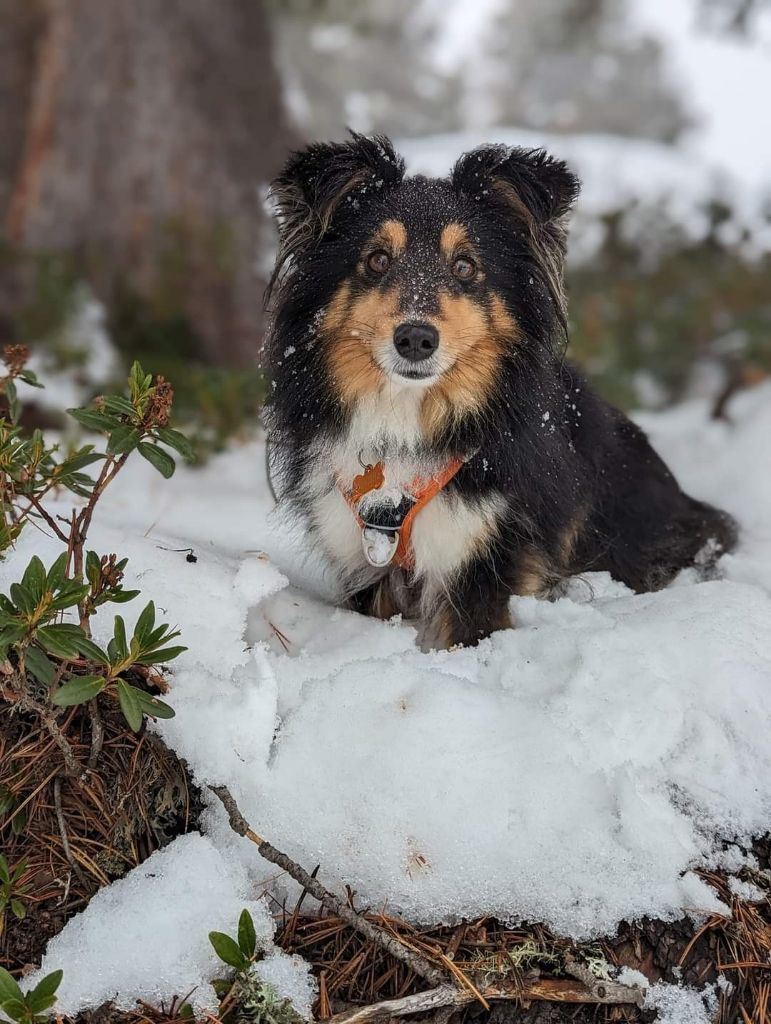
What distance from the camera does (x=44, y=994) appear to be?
1.62 metres

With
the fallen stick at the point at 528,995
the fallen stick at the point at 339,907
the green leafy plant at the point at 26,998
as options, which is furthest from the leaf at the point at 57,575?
the fallen stick at the point at 528,995

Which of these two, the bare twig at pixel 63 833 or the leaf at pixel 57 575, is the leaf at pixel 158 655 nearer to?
the leaf at pixel 57 575

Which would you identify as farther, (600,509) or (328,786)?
(600,509)

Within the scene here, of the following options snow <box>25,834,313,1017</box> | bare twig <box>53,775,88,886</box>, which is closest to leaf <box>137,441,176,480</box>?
bare twig <box>53,775,88,886</box>

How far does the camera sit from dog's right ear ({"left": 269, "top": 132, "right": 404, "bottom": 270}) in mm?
2727

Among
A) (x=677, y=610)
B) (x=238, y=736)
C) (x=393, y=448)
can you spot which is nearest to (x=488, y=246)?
(x=393, y=448)

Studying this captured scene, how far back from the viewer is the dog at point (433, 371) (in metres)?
2.72

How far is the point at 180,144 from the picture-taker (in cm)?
676

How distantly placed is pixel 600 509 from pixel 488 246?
3.33ft

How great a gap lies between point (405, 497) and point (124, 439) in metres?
0.96

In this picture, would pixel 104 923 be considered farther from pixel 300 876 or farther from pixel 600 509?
pixel 600 509

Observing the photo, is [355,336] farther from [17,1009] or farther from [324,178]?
[17,1009]

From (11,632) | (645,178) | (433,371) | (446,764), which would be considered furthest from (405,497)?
(645,178)

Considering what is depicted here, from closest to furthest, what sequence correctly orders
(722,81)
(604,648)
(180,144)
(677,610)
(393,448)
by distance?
(604,648) < (677,610) < (393,448) < (180,144) < (722,81)
